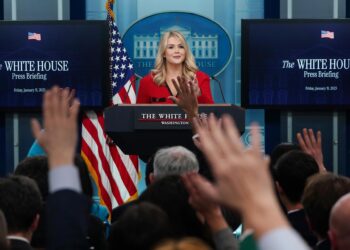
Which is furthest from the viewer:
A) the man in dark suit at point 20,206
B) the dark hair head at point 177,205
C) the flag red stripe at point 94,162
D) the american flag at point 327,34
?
the american flag at point 327,34

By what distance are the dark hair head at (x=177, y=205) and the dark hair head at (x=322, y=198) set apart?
0.48 meters

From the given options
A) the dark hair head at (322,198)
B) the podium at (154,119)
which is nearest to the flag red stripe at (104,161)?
the podium at (154,119)

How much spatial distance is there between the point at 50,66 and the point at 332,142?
345cm

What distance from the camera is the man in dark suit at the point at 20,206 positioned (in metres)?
2.51

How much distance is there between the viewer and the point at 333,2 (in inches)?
350

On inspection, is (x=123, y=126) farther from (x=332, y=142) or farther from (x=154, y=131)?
(x=332, y=142)

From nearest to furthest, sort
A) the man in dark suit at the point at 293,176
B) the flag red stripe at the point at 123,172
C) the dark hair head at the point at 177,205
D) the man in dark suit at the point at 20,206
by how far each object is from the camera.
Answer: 1. the dark hair head at the point at 177,205
2. the man in dark suit at the point at 20,206
3. the man in dark suit at the point at 293,176
4. the flag red stripe at the point at 123,172

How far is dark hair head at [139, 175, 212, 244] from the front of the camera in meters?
2.39

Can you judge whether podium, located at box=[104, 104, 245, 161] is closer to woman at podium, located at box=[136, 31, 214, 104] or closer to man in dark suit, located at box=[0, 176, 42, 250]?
woman at podium, located at box=[136, 31, 214, 104]

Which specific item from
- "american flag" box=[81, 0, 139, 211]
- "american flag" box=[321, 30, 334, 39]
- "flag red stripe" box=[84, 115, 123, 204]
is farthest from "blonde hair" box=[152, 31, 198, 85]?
"american flag" box=[321, 30, 334, 39]

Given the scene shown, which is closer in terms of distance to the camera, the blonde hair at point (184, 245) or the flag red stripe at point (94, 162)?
the blonde hair at point (184, 245)

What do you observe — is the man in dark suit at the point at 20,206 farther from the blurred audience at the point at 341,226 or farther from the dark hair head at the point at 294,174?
the dark hair head at the point at 294,174

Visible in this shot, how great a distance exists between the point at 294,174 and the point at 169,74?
2.46m

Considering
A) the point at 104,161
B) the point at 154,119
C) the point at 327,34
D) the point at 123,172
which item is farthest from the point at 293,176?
the point at 327,34
